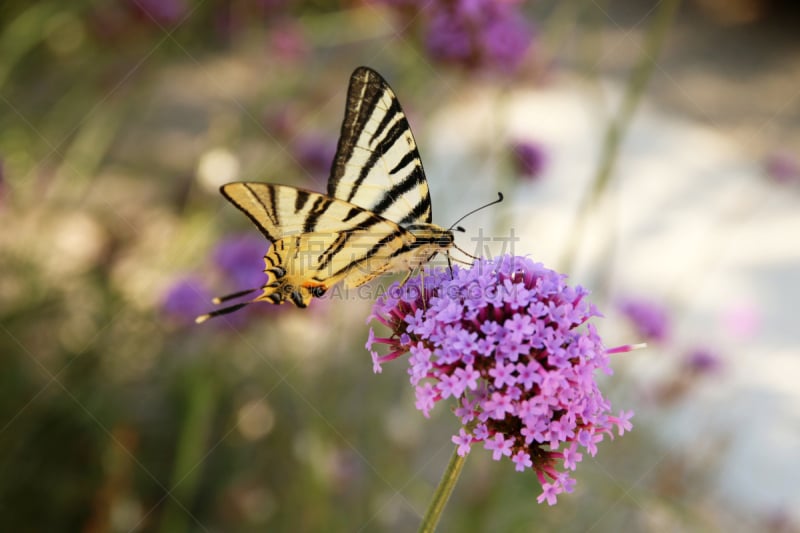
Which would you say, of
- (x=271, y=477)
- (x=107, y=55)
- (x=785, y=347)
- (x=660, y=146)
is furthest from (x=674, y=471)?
(x=660, y=146)

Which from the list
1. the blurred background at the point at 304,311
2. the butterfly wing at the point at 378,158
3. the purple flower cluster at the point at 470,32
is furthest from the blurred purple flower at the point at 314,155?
the butterfly wing at the point at 378,158

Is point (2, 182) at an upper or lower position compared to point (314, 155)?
lower

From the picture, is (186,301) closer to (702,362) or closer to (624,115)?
(624,115)

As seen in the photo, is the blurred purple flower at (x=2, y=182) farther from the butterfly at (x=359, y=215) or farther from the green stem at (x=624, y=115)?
the green stem at (x=624, y=115)

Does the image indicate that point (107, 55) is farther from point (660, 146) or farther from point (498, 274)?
point (660, 146)

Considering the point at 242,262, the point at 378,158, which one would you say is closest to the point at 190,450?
the point at 242,262
